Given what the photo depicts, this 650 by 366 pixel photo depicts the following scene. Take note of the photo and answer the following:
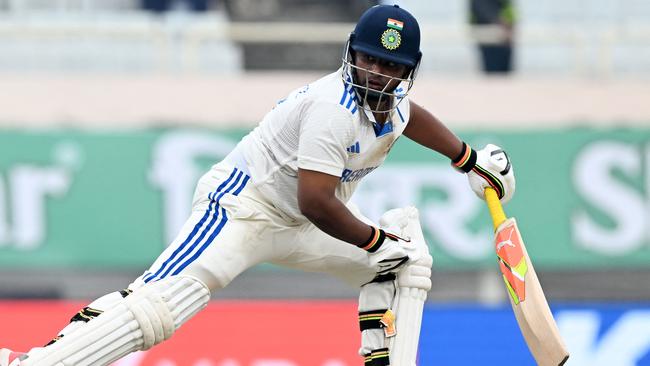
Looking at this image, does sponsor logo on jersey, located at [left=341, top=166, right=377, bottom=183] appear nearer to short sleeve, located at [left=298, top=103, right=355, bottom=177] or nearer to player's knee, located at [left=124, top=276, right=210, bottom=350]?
short sleeve, located at [left=298, top=103, right=355, bottom=177]

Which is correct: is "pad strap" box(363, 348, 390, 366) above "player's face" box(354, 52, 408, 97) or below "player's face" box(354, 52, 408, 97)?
Answer: below

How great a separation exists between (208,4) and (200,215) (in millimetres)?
5389

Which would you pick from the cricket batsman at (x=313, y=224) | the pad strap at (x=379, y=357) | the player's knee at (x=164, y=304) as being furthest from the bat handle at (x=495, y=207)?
the player's knee at (x=164, y=304)

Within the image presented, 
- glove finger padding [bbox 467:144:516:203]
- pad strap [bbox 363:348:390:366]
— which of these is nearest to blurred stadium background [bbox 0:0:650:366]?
glove finger padding [bbox 467:144:516:203]

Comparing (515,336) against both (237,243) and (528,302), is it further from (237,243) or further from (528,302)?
(237,243)

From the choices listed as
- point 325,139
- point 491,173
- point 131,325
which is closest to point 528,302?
point 491,173

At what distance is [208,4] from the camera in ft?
31.3

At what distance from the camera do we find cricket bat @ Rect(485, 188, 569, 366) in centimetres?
446

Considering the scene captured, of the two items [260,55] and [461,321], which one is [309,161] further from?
[260,55]

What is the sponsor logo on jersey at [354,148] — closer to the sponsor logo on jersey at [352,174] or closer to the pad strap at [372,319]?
the sponsor logo on jersey at [352,174]

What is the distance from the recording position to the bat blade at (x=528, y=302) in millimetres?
4465

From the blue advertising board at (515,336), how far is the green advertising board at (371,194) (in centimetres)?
119

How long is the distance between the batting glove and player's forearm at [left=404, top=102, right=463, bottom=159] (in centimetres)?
4

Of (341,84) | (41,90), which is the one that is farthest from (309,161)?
(41,90)
